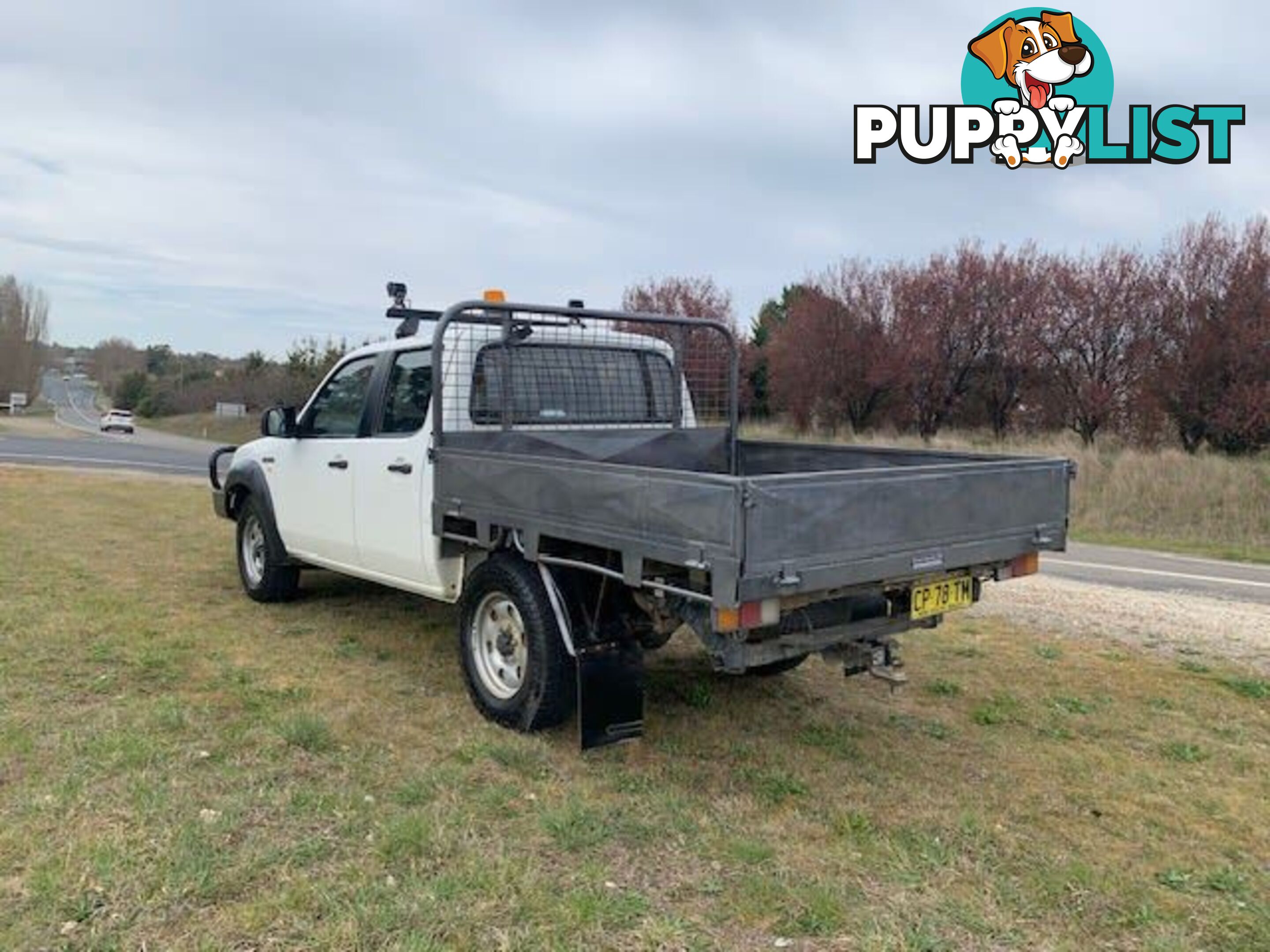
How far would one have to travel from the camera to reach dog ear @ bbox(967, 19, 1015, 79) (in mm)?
10719

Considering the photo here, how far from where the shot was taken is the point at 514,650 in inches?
185

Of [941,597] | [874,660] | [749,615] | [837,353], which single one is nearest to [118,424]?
[837,353]

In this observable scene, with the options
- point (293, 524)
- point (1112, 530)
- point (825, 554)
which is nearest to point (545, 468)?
point (825, 554)

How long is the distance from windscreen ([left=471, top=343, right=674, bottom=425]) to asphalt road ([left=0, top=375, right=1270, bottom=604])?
2758 millimetres

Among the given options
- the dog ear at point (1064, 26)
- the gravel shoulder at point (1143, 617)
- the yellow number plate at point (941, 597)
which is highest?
the dog ear at point (1064, 26)

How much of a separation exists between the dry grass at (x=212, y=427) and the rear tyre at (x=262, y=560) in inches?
1452

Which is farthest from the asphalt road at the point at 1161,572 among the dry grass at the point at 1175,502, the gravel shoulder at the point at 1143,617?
the dry grass at the point at 1175,502

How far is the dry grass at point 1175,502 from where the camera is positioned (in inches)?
557

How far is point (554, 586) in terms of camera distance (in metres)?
4.38

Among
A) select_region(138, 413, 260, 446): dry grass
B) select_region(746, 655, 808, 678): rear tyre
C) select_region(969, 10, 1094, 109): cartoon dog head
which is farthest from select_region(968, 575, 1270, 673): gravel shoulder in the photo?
select_region(138, 413, 260, 446): dry grass

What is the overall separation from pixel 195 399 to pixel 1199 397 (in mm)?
66053

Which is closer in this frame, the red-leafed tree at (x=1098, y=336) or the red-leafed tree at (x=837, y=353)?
the red-leafed tree at (x=1098, y=336)

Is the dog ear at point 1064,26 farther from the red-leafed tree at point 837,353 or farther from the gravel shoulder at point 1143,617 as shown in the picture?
the red-leafed tree at point 837,353

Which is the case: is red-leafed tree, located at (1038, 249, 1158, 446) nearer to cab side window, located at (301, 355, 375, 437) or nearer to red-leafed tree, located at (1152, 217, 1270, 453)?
red-leafed tree, located at (1152, 217, 1270, 453)
